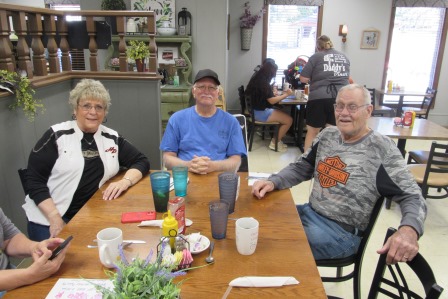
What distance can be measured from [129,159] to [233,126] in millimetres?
719

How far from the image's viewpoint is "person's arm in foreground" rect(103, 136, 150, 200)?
172 cm

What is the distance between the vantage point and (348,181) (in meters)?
1.74

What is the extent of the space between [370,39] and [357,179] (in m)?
5.69

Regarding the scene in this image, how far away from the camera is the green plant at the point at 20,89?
2062 mm

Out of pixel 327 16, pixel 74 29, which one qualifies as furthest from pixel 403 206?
pixel 327 16

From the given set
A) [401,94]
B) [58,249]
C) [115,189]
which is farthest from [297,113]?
[58,249]

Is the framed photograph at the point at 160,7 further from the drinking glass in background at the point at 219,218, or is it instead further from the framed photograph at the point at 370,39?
the drinking glass in background at the point at 219,218

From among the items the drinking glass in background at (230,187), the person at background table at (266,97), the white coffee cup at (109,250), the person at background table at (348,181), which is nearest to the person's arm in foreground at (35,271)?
the white coffee cup at (109,250)

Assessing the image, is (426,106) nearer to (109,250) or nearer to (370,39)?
(370,39)

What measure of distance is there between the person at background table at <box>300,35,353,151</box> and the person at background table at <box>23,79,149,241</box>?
2926 millimetres

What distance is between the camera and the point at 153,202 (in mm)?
1646

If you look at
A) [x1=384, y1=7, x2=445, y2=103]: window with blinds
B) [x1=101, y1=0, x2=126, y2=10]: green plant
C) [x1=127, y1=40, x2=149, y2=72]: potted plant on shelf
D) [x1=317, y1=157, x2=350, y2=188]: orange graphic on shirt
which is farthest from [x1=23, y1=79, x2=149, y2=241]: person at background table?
[x1=384, y1=7, x2=445, y2=103]: window with blinds

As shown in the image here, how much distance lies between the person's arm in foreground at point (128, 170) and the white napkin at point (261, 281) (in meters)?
0.85

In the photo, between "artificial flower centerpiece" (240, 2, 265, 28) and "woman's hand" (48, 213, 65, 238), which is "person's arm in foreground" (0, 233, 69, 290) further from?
"artificial flower centerpiece" (240, 2, 265, 28)
